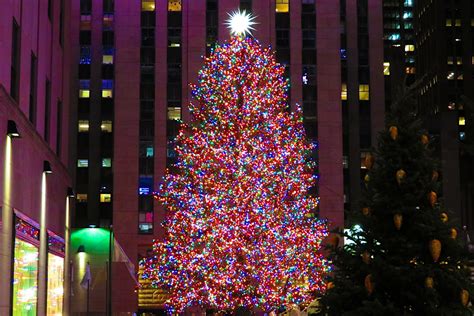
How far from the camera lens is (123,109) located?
71250mm

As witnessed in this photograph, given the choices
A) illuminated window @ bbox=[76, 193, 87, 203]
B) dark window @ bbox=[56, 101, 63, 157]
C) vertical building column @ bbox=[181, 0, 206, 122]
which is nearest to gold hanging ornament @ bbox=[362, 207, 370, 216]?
dark window @ bbox=[56, 101, 63, 157]

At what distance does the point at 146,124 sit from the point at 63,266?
38.1m

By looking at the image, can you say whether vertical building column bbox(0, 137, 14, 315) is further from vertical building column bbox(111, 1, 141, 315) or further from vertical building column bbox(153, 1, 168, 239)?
vertical building column bbox(153, 1, 168, 239)

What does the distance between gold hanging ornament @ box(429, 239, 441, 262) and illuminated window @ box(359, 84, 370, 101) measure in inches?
2528

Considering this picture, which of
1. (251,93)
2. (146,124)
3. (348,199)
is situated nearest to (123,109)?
(146,124)

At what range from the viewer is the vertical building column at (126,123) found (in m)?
68.4

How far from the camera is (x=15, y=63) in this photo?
22953 mm

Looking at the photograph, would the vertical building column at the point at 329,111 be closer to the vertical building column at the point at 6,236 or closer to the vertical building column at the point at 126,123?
the vertical building column at the point at 126,123

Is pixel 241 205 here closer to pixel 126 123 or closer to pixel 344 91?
pixel 126 123

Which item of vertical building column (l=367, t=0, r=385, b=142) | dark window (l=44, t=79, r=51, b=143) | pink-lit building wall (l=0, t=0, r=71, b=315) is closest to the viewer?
pink-lit building wall (l=0, t=0, r=71, b=315)

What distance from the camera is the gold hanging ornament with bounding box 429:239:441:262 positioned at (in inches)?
512

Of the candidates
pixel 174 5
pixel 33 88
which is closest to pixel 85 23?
pixel 174 5

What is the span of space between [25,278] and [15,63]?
594cm

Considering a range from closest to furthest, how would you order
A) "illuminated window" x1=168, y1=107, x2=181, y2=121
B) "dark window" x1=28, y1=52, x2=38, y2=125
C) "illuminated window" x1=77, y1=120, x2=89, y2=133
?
"dark window" x1=28, y1=52, x2=38, y2=125, "illuminated window" x1=168, y1=107, x2=181, y2=121, "illuminated window" x1=77, y1=120, x2=89, y2=133
